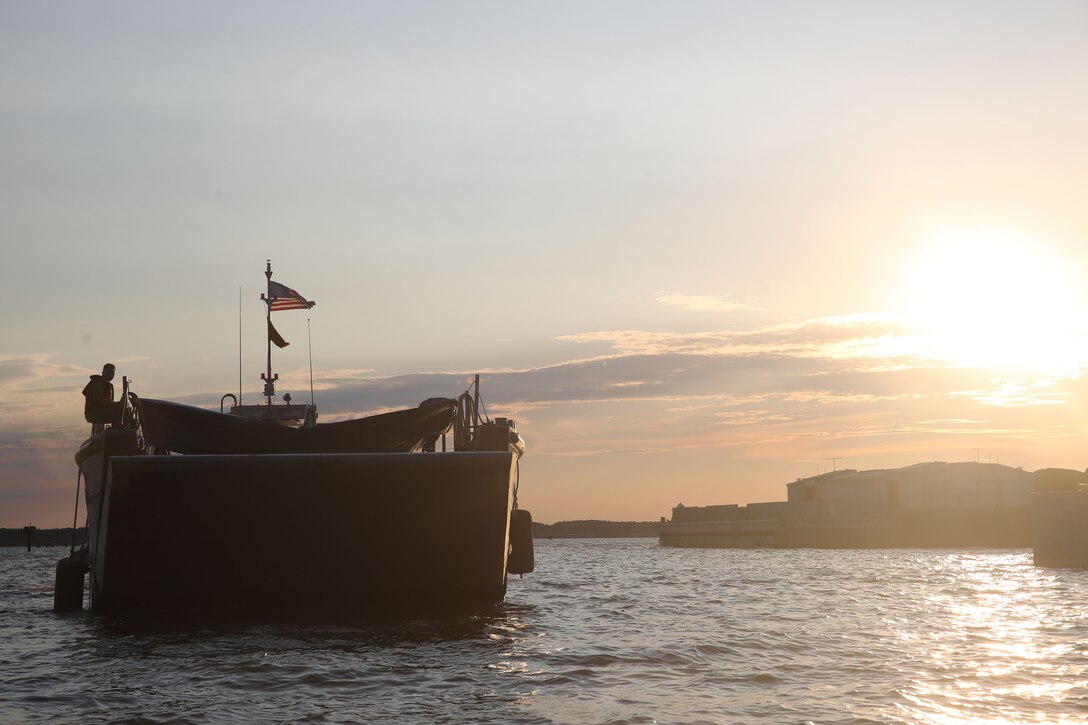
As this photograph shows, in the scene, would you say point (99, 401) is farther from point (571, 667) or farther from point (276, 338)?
point (571, 667)

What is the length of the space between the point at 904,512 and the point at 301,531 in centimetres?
8579

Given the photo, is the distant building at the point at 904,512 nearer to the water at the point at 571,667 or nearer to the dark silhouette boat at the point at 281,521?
the water at the point at 571,667

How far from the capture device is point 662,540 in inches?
4658

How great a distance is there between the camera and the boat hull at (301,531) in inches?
579

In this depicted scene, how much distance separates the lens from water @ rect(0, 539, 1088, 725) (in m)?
8.78

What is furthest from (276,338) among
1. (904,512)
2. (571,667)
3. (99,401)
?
(904,512)

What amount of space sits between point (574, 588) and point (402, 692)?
60.0ft

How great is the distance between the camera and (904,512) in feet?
304

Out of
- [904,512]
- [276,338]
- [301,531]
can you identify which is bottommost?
[904,512]

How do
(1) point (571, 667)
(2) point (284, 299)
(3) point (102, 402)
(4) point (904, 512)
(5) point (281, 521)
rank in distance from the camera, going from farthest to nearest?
(4) point (904, 512), (2) point (284, 299), (3) point (102, 402), (5) point (281, 521), (1) point (571, 667)

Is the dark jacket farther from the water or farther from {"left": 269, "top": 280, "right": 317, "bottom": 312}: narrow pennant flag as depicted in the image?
{"left": 269, "top": 280, "right": 317, "bottom": 312}: narrow pennant flag

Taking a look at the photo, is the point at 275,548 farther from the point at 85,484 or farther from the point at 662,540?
the point at 662,540

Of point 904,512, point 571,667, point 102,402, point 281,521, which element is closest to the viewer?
point 571,667

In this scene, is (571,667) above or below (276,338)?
below
